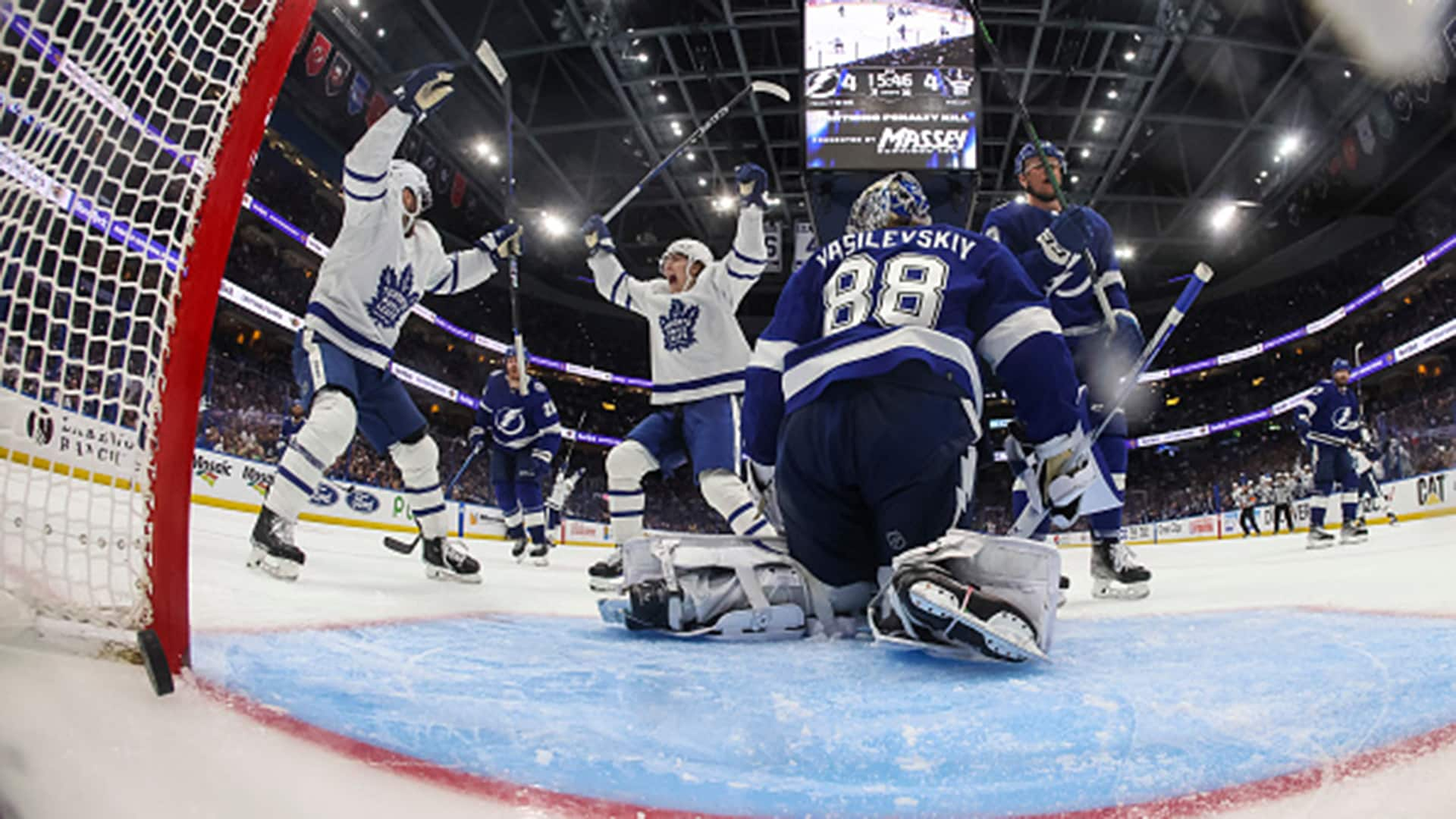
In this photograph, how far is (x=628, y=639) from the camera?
185 cm

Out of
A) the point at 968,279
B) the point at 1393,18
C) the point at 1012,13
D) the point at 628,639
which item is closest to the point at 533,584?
the point at 628,639

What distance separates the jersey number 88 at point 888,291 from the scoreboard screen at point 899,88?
6.76m

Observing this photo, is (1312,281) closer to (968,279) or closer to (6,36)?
(968,279)

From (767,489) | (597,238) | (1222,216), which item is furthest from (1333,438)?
(1222,216)

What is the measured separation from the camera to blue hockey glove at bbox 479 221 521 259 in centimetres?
367

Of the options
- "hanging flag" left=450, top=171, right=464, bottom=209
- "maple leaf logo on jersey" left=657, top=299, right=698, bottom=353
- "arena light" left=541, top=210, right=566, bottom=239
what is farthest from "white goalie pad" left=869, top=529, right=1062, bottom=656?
"arena light" left=541, top=210, right=566, bottom=239

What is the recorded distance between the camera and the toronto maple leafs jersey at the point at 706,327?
3.69 m

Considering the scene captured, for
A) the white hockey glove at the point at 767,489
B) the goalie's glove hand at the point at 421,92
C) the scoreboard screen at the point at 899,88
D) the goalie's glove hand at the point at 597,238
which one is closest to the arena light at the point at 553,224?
the scoreboard screen at the point at 899,88

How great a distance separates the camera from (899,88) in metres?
8.23

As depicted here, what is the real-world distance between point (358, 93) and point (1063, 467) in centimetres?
1237

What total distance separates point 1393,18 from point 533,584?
43.8ft

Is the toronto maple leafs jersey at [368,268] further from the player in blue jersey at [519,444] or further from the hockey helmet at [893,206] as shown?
the player in blue jersey at [519,444]

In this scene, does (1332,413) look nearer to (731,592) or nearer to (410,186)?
(731,592)

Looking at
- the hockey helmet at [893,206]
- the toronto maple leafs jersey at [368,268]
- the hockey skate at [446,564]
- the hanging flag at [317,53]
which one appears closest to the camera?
the hockey helmet at [893,206]
